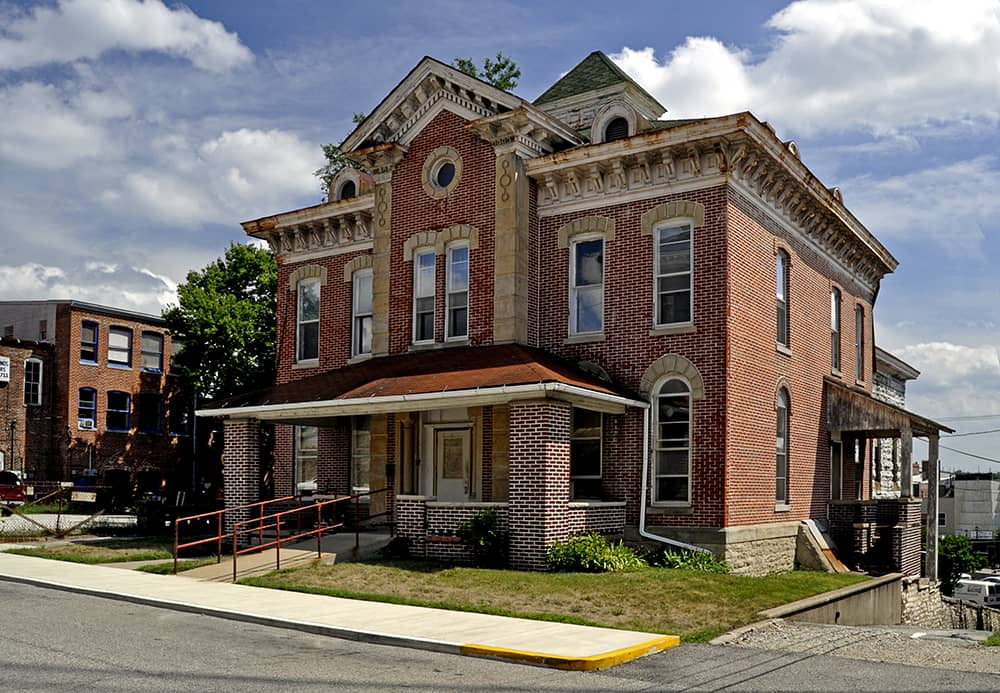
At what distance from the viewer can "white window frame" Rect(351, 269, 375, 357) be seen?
25.7 meters

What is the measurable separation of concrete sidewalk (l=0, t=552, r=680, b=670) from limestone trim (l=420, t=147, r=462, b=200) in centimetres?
1012

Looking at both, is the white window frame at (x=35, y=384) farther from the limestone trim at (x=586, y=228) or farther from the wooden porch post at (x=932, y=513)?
the wooden porch post at (x=932, y=513)

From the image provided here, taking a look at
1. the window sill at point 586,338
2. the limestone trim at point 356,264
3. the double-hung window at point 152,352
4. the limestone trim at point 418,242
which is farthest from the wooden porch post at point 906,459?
the double-hung window at point 152,352

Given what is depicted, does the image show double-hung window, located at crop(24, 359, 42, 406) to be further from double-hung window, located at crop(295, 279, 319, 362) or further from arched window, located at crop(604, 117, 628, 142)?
arched window, located at crop(604, 117, 628, 142)

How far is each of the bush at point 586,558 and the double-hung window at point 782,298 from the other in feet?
23.1

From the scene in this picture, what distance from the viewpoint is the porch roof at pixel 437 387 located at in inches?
727

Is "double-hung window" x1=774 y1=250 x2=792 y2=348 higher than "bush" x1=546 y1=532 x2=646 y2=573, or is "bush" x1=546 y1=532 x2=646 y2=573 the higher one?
"double-hung window" x1=774 y1=250 x2=792 y2=348

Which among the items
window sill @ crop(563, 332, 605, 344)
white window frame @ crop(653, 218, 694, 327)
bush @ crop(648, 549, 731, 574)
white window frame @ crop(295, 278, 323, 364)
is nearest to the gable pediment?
white window frame @ crop(653, 218, 694, 327)

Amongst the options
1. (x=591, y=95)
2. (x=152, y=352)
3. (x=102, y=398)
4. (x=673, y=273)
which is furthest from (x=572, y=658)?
(x=152, y=352)

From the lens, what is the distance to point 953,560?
60.9m

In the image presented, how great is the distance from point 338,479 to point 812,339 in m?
11.6

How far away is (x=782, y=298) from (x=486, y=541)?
8887 millimetres

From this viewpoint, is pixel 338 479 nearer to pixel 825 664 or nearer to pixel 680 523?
pixel 680 523

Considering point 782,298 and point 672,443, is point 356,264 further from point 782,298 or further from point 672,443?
point 782,298
